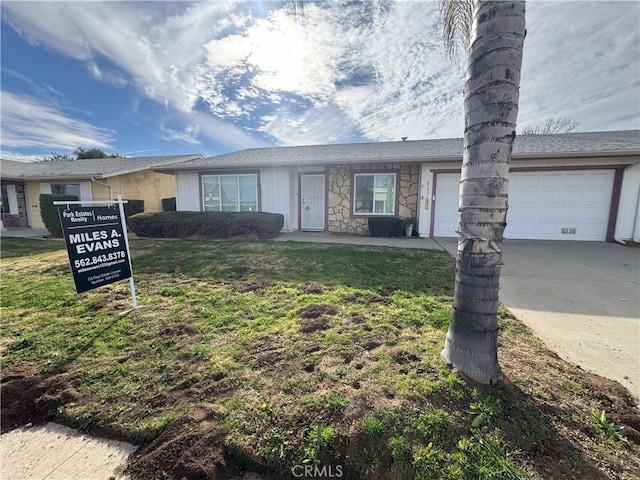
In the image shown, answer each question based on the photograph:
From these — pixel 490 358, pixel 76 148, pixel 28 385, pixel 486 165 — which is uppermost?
pixel 76 148

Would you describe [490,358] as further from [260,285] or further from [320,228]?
[320,228]

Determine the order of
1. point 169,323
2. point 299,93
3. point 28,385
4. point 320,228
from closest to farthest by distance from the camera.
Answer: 1. point 28,385
2. point 169,323
3. point 299,93
4. point 320,228

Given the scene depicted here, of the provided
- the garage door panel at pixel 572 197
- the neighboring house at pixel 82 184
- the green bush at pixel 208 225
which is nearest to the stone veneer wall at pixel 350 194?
the green bush at pixel 208 225

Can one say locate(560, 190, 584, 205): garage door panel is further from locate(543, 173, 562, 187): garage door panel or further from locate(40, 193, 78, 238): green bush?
locate(40, 193, 78, 238): green bush

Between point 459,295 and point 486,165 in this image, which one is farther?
point 459,295

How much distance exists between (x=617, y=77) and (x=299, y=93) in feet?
36.9

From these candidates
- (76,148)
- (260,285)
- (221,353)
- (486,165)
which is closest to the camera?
(486,165)

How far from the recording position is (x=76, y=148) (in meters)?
32.9

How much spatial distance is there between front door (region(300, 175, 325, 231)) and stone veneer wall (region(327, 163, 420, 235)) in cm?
43

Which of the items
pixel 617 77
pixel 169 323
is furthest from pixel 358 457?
pixel 617 77

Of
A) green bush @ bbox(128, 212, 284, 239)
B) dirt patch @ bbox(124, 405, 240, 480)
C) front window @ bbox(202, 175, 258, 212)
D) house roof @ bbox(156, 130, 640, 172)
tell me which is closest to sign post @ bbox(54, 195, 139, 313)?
dirt patch @ bbox(124, 405, 240, 480)

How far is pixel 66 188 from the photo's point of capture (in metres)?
14.6

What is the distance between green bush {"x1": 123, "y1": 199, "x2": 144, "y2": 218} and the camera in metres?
13.5

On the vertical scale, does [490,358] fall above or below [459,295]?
below
